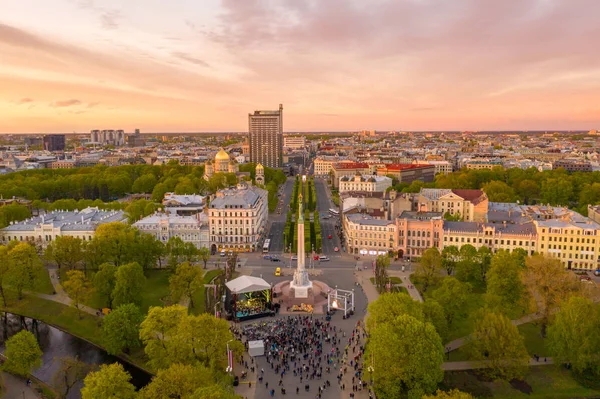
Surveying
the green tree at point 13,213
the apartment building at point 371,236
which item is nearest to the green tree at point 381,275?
the apartment building at point 371,236

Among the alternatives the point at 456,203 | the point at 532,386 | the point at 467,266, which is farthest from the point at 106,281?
the point at 456,203

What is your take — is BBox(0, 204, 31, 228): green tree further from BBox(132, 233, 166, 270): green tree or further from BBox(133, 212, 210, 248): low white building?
BBox(132, 233, 166, 270): green tree

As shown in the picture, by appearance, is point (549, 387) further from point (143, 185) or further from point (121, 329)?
point (143, 185)

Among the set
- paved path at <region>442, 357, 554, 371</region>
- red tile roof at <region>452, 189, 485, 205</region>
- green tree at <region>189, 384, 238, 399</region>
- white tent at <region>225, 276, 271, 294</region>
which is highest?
red tile roof at <region>452, 189, 485, 205</region>

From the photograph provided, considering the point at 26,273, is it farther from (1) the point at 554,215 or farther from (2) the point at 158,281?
(1) the point at 554,215

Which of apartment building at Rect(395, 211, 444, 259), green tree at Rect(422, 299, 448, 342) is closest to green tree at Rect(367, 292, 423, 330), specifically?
green tree at Rect(422, 299, 448, 342)

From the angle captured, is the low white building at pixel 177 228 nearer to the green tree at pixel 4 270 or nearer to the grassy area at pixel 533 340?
the green tree at pixel 4 270
